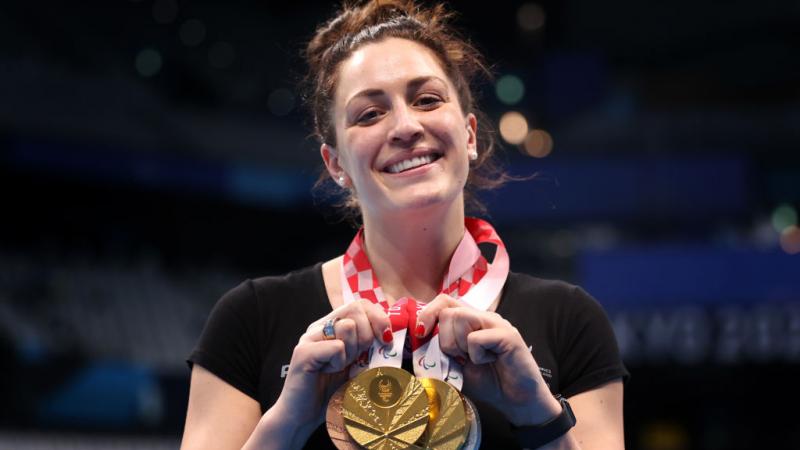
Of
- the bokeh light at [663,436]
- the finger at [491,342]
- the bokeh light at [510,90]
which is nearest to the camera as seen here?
the finger at [491,342]

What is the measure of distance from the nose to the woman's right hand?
34 cm

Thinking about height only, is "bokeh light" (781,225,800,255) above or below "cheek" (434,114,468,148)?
below

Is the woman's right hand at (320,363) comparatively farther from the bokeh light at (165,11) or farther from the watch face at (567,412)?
the bokeh light at (165,11)

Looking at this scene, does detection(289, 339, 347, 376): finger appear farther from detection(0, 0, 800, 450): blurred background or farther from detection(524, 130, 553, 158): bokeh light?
detection(524, 130, 553, 158): bokeh light

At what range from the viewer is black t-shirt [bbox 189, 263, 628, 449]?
163 centimetres

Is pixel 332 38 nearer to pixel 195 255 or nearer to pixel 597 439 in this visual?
pixel 597 439

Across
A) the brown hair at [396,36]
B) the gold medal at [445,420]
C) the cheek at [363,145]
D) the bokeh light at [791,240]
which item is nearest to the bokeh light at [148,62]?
the bokeh light at [791,240]

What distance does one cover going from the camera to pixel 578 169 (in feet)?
30.0

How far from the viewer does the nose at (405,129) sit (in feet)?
5.33

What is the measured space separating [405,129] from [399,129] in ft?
0.04

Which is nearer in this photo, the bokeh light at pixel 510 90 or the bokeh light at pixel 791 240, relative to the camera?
the bokeh light at pixel 791 240

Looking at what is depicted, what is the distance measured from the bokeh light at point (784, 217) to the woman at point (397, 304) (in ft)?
24.1

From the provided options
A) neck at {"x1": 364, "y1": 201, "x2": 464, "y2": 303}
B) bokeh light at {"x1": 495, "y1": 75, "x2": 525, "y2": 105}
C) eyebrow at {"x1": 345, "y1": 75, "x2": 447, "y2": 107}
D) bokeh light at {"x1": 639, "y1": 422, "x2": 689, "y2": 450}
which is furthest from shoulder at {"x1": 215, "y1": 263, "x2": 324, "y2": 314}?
bokeh light at {"x1": 639, "y1": 422, "x2": 689, "y2": 450}

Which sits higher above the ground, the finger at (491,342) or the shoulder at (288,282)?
the shoulder at (288,282)
